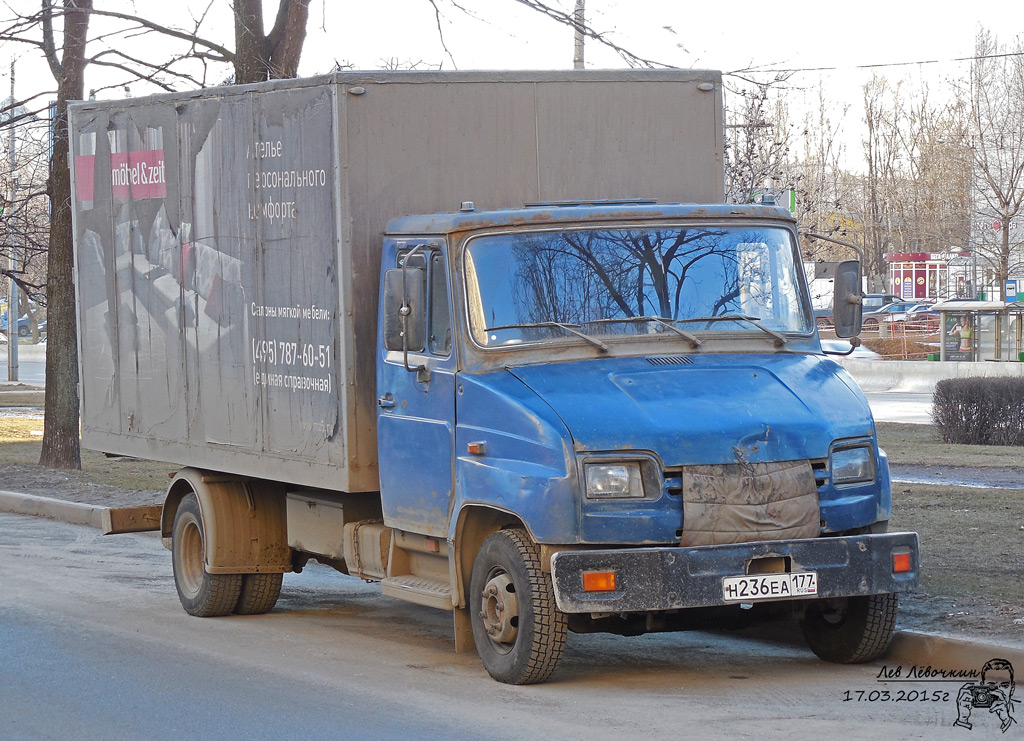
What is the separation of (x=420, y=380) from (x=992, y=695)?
10.4 ft

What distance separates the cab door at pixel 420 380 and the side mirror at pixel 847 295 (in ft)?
7.20

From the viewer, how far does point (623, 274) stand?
25.1ft

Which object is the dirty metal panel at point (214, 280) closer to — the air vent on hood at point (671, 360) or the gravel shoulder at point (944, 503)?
the air vent on hood at point (671, 360)

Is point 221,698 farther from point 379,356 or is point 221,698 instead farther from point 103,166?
point 103,166

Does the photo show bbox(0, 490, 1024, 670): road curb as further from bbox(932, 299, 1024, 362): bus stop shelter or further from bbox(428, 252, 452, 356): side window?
bbox(932, 299, 1024, 362): bus stop shelter

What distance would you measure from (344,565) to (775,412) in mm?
3480

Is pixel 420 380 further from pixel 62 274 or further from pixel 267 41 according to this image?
pixel 62 274

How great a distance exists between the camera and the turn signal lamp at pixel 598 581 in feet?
21.8

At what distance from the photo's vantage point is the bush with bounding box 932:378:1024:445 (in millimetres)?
20172

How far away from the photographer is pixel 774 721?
6430 millimetres

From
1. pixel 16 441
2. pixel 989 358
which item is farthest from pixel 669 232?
pixel 989 358

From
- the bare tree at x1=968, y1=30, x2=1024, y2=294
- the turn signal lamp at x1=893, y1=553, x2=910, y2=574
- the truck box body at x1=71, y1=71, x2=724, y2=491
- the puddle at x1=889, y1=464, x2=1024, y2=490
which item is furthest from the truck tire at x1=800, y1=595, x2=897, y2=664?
the bare tree at x1=968, y1=30, x2=1024, y2=294

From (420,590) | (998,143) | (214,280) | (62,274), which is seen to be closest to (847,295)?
(420,590)

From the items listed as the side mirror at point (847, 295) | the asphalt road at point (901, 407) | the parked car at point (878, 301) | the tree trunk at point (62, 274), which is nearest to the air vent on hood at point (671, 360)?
the side mirror at point (847, 295)
